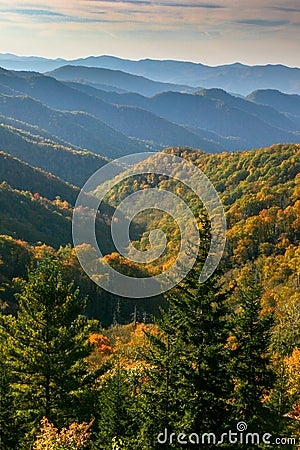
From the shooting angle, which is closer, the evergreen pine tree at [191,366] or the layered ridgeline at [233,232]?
the evergreen pine tree at [191,366]

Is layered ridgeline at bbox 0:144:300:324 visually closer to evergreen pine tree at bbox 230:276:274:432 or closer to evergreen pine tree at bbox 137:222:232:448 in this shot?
evergreen pine tree at bbox 230:276:274:432

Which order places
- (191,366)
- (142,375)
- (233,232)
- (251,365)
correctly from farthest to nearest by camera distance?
(233,232)
(142,375)
(251,365)
(191,366)

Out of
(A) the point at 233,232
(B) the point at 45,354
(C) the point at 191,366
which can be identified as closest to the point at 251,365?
(C) the point at 191,366

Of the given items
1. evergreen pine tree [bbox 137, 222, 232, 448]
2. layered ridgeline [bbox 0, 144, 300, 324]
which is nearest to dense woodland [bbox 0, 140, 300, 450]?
evergreen pine tree [bbox 137, 222, 232, 448]

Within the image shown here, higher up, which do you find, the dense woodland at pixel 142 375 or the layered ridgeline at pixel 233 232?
the layered ridgeline at pixel 233 232

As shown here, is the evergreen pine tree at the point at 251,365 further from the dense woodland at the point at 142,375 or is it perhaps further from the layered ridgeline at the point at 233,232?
the layered ridgeline at the point at 233,232

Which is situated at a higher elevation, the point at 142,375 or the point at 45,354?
the point at 142,375

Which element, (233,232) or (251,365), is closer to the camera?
(251,365)

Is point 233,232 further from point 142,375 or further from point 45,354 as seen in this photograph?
point 45,354

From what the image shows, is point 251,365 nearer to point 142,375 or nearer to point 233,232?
point 142,375

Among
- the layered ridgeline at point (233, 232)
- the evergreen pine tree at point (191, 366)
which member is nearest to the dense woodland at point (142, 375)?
the evergreen pine tree at point (191, 366)

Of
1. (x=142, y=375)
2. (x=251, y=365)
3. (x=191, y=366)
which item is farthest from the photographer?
(x=142, y=375)

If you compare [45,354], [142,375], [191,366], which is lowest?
[191,366]

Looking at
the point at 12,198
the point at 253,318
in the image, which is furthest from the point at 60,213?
the point at 253,318
